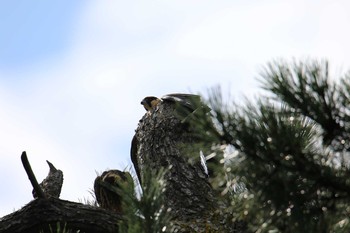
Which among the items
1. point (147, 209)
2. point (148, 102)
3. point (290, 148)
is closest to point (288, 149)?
point (290, 148)

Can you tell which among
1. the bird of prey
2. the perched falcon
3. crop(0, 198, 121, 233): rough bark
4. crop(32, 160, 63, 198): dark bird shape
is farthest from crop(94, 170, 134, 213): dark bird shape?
crop(0, 198, 121, 233): rough bark

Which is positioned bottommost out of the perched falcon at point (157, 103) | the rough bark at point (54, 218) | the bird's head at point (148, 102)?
the rough bark at point (54, 218)

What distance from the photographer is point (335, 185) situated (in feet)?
9.93

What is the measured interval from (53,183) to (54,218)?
28.6 inches

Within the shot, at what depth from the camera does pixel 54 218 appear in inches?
182

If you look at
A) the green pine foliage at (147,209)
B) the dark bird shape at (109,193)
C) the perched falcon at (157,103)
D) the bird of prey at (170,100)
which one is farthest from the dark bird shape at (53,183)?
the green pine foliage at (147,209)

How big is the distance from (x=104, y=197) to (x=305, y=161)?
275 centimetres

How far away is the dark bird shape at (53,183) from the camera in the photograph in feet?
17.4

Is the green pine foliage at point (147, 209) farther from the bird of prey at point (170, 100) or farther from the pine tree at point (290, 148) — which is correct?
the bird of prey at point (170, 100)

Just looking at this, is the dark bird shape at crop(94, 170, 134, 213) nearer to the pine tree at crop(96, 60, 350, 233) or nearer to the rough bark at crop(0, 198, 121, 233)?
the rough bark at crop(0, 198, 121, 233)

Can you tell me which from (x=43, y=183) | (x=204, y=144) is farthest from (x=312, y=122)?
(x=43, y=183)

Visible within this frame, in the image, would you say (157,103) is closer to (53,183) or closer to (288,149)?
(53,183)

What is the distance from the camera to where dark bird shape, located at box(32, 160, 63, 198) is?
5297 mm

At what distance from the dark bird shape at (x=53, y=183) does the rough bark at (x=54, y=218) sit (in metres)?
0.59
